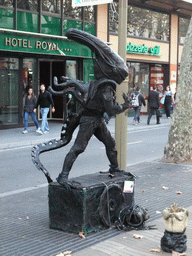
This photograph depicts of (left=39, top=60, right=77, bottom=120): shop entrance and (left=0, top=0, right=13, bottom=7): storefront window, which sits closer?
(left=0, top=0, right=13, bottom=7): storefront window

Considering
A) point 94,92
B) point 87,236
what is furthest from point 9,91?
point 87,236

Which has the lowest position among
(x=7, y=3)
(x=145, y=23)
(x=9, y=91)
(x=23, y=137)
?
(x=23, y=137)

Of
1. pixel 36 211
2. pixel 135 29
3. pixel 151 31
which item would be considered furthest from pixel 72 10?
pixel 36 211

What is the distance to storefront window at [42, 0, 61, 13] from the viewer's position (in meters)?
19.9

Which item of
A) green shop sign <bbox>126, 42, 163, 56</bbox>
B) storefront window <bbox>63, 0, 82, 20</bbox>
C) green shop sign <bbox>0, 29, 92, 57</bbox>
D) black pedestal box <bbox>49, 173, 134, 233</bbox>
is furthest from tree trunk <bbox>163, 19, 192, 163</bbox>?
green shop sign <bbox>126, 42, 163, 56</bbox>

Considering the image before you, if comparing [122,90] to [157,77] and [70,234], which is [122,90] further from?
[157,77]

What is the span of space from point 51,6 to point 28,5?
144 centimetres

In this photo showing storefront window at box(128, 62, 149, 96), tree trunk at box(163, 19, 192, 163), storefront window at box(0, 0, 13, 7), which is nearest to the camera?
tree trunk at box(163, 19, 192, 163)

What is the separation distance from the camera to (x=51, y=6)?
20.3 meters

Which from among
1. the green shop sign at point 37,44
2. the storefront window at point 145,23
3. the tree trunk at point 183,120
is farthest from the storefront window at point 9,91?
the tree trunk at point 183,120

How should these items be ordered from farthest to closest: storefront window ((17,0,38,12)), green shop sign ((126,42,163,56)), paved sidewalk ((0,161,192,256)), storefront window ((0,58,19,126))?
1. green shop sign ((126,42,163,56))
2. storefront window ((0,58,19,126))
3. storefront window ((17,0,38,12))
4. paved sidewalk ((0,161,192,256))

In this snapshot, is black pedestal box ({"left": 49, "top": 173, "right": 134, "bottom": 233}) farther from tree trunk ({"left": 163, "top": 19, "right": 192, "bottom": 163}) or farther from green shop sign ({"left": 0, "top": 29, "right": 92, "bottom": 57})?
green shop sign ({"left": 0, "top": 29, "right": 92, "bottom": 57})

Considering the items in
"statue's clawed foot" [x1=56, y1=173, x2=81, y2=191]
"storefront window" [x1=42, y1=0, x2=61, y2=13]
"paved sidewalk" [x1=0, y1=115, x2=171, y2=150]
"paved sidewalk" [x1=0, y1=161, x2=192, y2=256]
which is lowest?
"paved sidewalk" [x1=0, y1=161, x2=192, y2=256]

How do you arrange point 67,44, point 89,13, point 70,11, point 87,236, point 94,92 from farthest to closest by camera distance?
1. point 89,13
2. point 70,11
3. point 67,44
4. point 94,92
5. point 87,236
